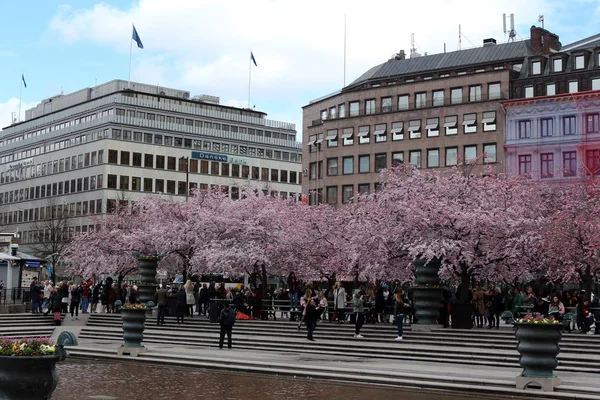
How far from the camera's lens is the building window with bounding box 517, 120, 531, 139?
78.2 meters

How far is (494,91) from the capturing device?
8119 centimetres

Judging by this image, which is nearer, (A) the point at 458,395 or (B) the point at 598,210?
(A) the point at 458,395

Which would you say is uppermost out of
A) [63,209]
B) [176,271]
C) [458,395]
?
[63,209]

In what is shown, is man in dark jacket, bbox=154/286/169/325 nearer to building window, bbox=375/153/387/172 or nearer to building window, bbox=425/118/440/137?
→ building window, bbox=425/118/440/137

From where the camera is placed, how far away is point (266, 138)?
117750 millimetres

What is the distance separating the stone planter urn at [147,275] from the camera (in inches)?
1780

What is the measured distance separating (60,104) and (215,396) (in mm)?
105949

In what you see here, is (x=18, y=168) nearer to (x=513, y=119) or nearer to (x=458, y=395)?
(x=513, y=119)

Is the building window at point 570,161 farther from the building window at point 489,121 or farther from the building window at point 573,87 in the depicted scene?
the building window at point 489,121

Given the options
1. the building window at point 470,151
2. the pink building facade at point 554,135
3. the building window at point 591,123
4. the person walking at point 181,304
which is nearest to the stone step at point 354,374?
the person walking at point 181,304

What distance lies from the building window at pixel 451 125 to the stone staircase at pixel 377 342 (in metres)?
48.4

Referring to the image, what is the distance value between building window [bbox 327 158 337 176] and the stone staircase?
52846 mm

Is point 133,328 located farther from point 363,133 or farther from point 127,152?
point 127,152

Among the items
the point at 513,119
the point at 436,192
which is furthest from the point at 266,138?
the point at 436,192
